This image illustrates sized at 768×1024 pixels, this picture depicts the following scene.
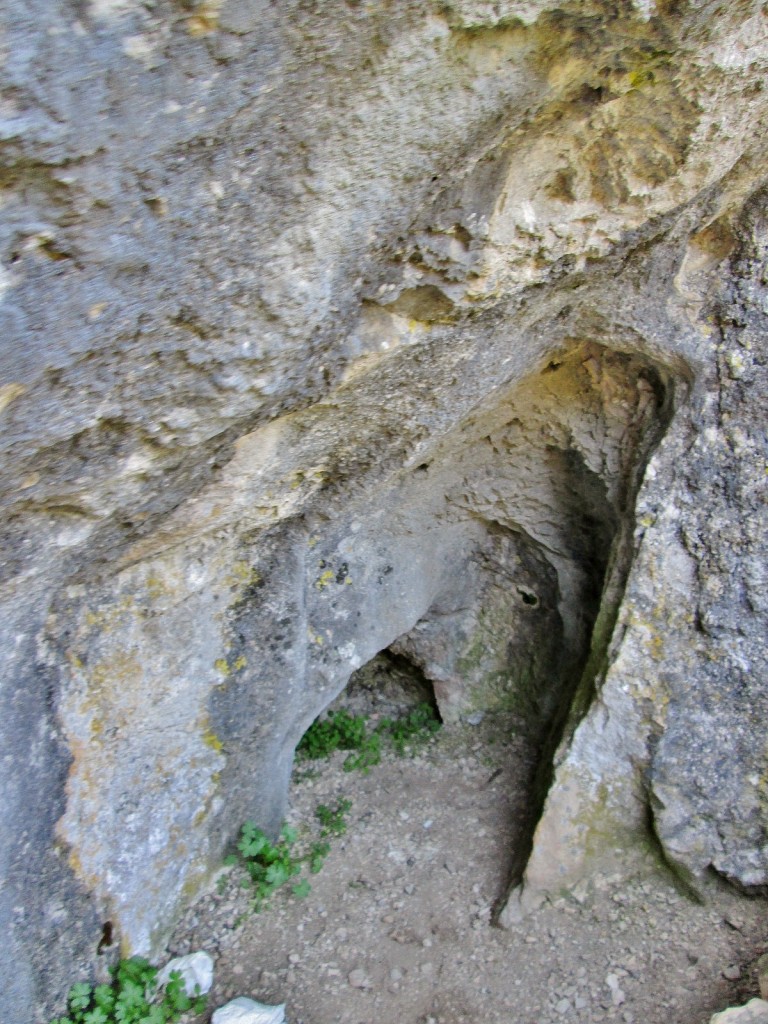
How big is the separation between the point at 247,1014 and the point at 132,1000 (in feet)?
0.83

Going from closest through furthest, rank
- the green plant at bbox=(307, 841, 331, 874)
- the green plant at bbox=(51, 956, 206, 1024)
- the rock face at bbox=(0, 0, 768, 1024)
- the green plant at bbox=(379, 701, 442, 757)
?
the rock face at bbox=(0, 0, 768, 1024)
the green plant at bbox=(51, 956, 206, 1024)
the green plant at bbox=(307, 841, 331, 874)
the green plant at bbox=(379, 701, 442, 757)

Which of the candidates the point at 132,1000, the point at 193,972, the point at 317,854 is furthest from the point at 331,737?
the point at 132,1000

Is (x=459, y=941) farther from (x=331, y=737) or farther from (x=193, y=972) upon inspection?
(x=331, y=737)

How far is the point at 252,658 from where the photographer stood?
1966 mm

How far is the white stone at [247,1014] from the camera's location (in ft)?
5.66

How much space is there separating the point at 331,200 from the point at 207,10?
0.30 meters

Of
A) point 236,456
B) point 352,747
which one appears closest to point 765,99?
point 236,456

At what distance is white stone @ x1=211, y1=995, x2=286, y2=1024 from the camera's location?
172 cm

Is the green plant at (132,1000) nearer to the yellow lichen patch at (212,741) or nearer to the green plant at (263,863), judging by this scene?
the green plant at (263,863)

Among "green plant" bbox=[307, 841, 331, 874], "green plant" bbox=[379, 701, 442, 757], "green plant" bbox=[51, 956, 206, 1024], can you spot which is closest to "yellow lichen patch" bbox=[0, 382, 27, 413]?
"green plant" bbox=[51, 956, 206, 1024]

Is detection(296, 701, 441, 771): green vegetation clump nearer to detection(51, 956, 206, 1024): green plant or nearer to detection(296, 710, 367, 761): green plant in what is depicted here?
detection(296, 710, 367, 761): green plant

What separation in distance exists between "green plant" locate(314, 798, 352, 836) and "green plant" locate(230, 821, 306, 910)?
162mm

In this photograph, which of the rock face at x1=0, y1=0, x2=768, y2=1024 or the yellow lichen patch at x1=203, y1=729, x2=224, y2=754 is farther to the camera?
the yellow lichen patch at x1=203, y1=729, x2=224, y2=754

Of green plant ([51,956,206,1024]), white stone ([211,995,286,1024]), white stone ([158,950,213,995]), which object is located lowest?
white stone ([158,950,213,995])
